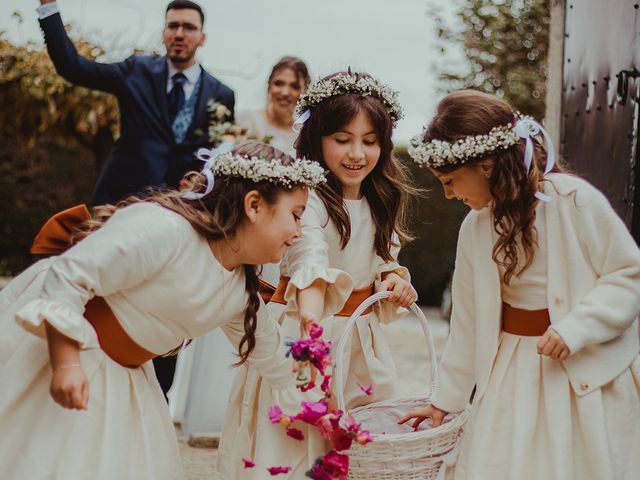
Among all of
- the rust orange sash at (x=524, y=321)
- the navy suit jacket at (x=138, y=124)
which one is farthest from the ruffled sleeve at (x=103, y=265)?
the navy suit jacket at (x=138, y=124)

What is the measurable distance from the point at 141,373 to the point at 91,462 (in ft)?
1.09

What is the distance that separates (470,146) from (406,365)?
5.44m

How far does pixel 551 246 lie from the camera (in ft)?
8.55

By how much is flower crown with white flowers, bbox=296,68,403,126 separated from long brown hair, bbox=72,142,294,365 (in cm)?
52

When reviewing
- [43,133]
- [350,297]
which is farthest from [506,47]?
[350,297]

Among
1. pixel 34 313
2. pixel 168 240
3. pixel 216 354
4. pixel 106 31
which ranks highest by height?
pixel 106 31

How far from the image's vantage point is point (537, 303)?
2686 millimetres

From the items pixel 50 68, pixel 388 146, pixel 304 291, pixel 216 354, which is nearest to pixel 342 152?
pixel 388 146

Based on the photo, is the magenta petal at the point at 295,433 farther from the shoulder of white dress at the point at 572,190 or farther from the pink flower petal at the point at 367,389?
the shoulder of white dress at the point at 572,190

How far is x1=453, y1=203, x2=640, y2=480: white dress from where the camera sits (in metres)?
2.53

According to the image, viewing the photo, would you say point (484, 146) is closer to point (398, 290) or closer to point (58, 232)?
point (398, 290)

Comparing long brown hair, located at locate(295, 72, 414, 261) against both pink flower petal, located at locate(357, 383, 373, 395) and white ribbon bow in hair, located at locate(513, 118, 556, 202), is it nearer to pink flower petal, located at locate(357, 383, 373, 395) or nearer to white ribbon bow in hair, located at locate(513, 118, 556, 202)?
pink flower petal, located at locate(357, 383, 373, 395)

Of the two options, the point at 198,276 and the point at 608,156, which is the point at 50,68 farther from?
the point at 198,276

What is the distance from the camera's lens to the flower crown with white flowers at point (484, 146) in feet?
8.66
